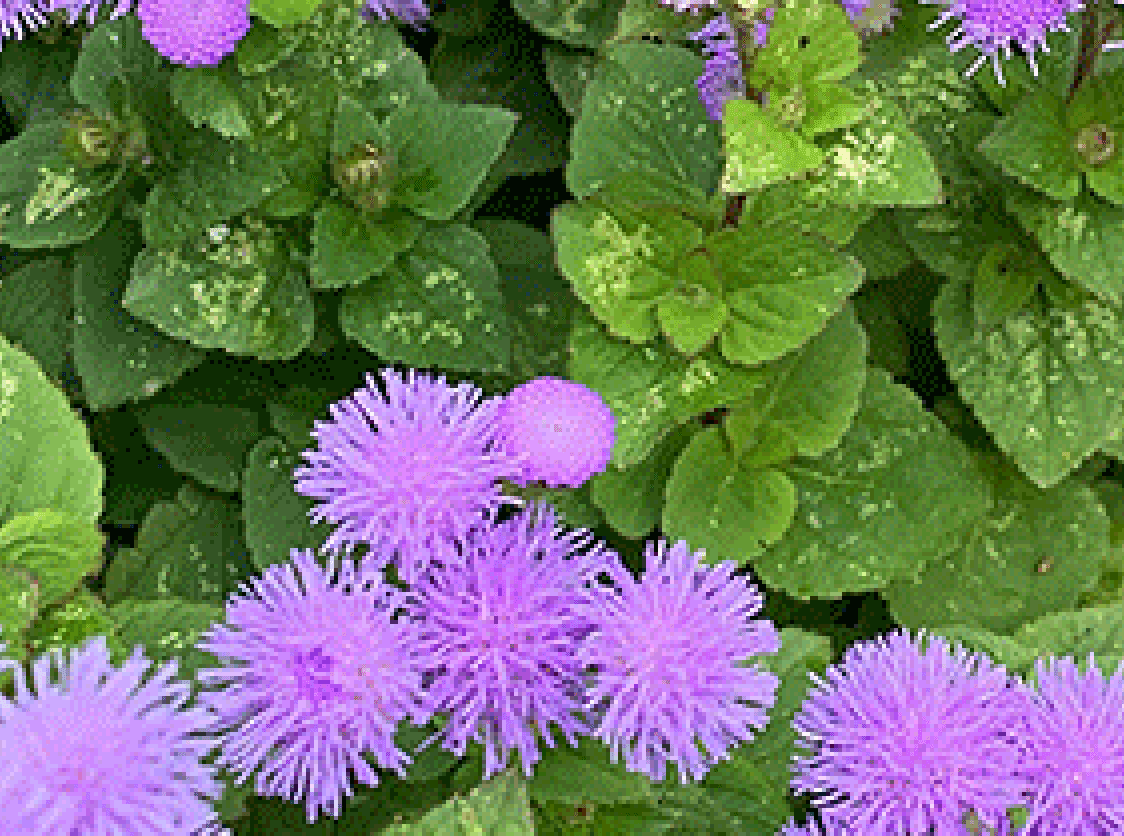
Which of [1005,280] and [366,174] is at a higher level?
[366,174]

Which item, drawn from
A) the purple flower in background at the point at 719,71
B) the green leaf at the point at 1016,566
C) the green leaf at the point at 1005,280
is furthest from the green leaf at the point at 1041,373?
the purple flower in background at the point at 719,71

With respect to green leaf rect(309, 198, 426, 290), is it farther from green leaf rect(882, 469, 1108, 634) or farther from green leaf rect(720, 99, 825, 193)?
green leaf rect(882, 469, 1108, 634)

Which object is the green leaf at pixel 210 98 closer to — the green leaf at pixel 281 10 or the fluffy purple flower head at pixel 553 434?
the green leaf at pixel 281 10

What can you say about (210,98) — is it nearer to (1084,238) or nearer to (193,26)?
(193,26)

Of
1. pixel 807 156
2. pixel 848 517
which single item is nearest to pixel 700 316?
pixel 807 156

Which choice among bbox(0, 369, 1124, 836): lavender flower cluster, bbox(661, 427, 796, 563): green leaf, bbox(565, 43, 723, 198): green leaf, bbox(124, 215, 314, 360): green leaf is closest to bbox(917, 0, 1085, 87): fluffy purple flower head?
bbox(565, 43, 723, 198): green leaf

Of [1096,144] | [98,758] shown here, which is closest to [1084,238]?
[1096,144]
